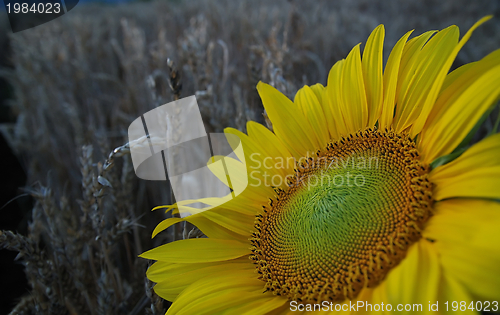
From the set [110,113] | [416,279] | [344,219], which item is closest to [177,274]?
[344,219]

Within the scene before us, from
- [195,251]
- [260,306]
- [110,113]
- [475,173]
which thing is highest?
[110,113]

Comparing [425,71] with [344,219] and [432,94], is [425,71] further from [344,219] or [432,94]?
[344,219]

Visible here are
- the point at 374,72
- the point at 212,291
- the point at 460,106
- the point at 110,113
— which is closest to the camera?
the point at 460,106

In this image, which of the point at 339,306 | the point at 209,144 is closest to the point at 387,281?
the point at 339,306

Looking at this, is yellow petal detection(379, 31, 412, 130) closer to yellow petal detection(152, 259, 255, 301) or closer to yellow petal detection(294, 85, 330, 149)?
yellow petal detection(294, 85, 330, 149)

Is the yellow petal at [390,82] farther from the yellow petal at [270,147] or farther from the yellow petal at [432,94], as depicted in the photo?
the yellow petal at [270,147]

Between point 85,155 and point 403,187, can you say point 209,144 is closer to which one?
point 85,155

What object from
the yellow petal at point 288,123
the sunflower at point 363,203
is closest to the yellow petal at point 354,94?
the sunflower at point 363,203
